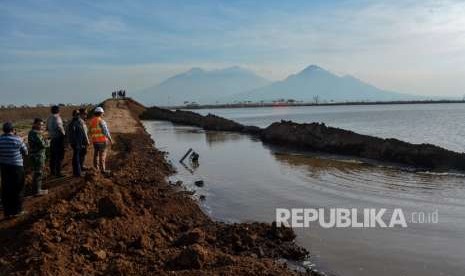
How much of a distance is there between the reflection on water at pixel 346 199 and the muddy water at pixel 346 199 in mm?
18

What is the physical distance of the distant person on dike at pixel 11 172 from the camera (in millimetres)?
9867

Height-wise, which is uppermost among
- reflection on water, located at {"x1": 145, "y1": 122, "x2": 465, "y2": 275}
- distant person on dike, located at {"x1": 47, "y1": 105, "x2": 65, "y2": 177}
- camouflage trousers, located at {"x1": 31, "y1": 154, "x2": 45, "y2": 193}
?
distant person on dike, located at {"x1": 47, "y1": 105, "x2": 65, "y2": 177}

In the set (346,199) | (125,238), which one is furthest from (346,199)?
(125,238)

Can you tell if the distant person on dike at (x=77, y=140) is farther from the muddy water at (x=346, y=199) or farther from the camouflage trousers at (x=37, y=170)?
the muddy water at (x=346, y=199)

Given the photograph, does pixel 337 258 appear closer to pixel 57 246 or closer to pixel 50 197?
pixel 57 246

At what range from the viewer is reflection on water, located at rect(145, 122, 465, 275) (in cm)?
943

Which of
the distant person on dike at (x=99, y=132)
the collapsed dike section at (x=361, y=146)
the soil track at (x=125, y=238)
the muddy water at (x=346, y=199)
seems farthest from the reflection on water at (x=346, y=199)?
the distant person on dike at (x=99, y=132)

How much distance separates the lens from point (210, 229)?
10289mm

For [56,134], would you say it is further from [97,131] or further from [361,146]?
[361,146]

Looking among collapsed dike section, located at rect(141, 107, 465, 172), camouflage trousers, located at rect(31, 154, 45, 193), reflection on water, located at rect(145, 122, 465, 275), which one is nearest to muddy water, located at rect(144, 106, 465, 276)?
reflection on water, located at rect(145, 122, 465, 275)

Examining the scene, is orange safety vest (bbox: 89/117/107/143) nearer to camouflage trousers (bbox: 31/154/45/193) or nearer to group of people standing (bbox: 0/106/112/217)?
group of people standing (bbox: 0/106/112/217)

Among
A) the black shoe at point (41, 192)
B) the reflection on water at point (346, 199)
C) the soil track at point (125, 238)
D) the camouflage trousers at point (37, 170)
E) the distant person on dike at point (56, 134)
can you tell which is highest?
the distant person on dike at point (56, 134)

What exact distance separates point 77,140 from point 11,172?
330cm

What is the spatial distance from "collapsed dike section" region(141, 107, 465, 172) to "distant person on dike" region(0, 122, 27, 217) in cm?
1670
